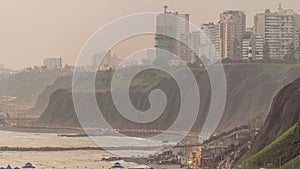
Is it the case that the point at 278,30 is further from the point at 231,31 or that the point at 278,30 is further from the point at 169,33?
the point at 169,33

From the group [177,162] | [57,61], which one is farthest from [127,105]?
[57,61]

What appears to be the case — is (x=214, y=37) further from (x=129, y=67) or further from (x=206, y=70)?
(x=206, y=70)

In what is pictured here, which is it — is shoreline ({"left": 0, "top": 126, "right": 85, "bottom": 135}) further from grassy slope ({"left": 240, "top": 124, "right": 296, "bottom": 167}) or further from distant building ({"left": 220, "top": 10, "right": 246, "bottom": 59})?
grassy slope ({"left": 240, "top": 124, "right": 296, "bottom": 167})

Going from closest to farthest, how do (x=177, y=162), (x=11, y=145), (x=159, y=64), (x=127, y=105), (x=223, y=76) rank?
(x=177, y=162) < (x=11, y=145) < (x=223, y=76) < (x=127, y=105) < (x=159, y=64)

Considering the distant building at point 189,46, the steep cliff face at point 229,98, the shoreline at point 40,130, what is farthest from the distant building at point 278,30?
the shoreline at point 40,130

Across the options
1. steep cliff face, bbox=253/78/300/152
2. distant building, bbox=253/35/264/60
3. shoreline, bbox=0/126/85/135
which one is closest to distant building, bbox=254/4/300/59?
distant building, bbox=253/35/264/60

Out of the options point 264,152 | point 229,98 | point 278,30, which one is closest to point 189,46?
point 278,30
